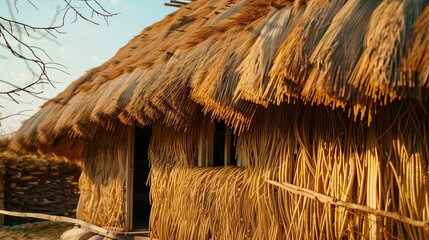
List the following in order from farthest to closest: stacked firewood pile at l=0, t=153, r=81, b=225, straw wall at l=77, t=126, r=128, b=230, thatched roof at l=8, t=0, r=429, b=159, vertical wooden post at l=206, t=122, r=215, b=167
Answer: stacked firewood pile at l=0, t=153, r=81, b=225 < straw wall at l=77, t=126, r=128, b=230 < vertical wooden post at l=206, t=122, r=215, b=167 < thatched roof at l=8, t=0, r=429, b=159

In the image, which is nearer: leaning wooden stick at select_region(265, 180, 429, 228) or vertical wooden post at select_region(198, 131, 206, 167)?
leaning wooden stick at select_region(265, 180, 429, 228)

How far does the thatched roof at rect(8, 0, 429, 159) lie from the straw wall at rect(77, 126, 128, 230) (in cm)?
57

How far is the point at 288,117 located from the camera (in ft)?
13.4

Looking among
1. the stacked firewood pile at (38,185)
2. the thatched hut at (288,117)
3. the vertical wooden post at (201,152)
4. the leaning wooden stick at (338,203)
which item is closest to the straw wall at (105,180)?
the thatched hut at (288,117)

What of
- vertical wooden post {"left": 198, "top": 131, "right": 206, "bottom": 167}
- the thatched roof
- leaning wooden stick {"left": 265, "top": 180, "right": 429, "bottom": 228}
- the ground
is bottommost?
the ground

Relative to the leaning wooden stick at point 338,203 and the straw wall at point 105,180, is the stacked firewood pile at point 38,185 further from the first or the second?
the leaning wooden stick at point 338,203

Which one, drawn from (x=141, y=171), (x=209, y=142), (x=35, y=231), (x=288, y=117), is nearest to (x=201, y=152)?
(x=209, y=142)

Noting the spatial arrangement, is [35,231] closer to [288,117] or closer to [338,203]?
[288,117]

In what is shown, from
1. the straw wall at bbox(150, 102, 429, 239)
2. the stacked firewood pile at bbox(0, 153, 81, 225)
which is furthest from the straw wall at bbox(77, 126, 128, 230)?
the stacked firewood pile at bbox(0, 153, 81, 225)

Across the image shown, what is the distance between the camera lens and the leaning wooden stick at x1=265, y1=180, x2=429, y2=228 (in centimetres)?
306

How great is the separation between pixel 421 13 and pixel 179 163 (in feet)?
11.1

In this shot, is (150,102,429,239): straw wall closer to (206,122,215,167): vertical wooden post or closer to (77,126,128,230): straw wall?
(206,122,215,167): vertical wooden post

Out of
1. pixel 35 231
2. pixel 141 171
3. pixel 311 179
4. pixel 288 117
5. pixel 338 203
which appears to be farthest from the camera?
pixel 35 231

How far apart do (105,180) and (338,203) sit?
4424 millimetres
